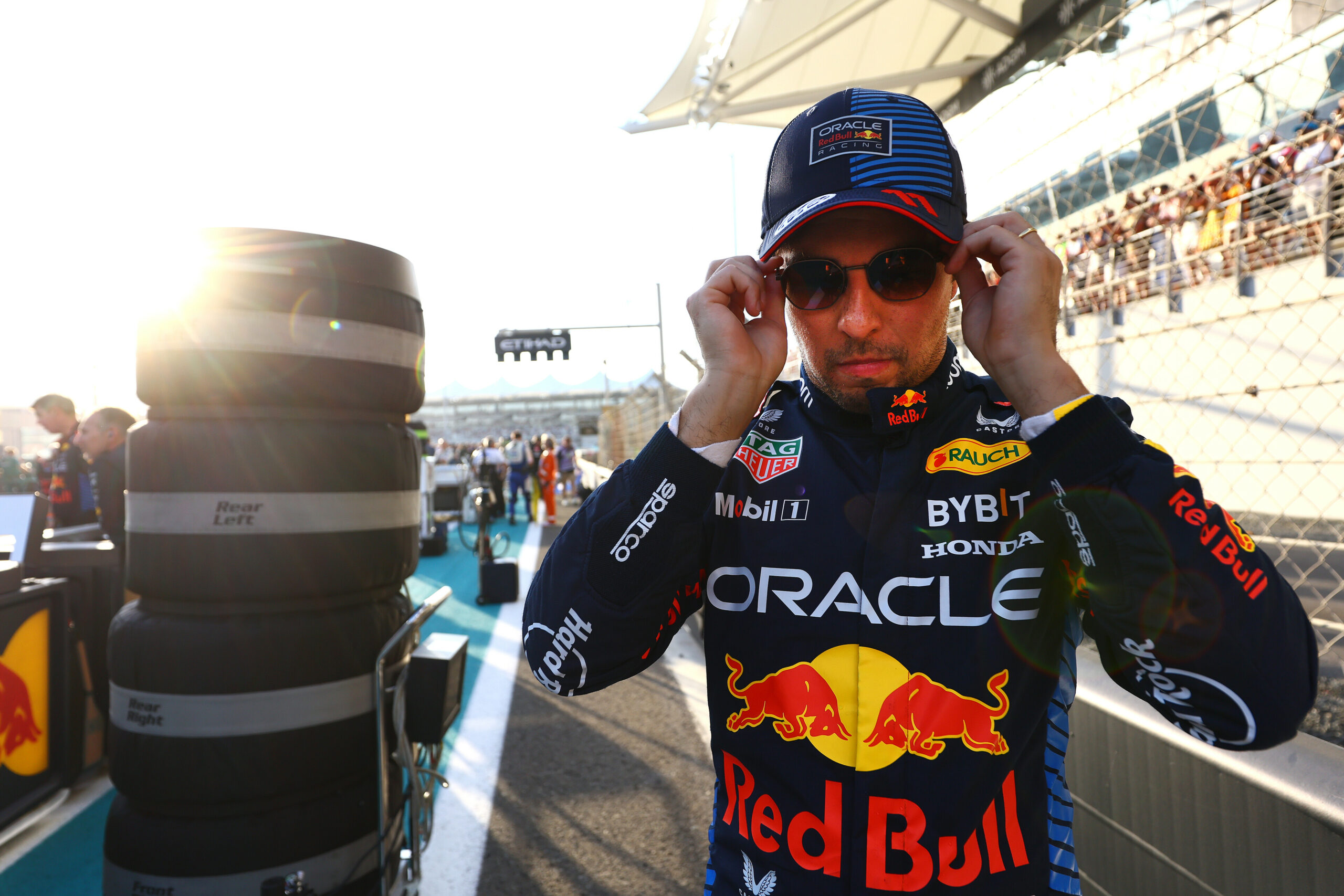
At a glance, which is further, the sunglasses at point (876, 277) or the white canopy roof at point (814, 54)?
the white canopy roof at point (814, 54)

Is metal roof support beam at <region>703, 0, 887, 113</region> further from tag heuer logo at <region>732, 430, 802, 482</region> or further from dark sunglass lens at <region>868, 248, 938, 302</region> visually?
tag heuer logo at <region>732, 430, 802, 482</region>

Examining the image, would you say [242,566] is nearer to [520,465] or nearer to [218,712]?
[218,712]

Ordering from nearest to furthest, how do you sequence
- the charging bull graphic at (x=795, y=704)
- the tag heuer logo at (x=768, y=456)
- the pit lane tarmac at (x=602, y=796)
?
the charging bull graphic at (x=795, y=704), the tag heuer logo at (x=768, y=456), the pit lane tarmac at (x=602, y=796)

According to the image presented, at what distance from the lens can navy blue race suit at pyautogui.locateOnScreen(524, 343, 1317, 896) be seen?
1.01 meters

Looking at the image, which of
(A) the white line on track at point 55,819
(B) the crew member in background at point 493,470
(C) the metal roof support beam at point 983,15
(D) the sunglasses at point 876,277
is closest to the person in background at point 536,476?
(B) the crew member in background at point 493,470

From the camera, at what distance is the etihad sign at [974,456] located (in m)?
1.19

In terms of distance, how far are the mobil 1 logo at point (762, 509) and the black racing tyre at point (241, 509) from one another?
1145 mm

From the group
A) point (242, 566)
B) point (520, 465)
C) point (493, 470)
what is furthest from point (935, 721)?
point (520, 465)

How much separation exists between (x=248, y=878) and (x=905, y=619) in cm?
183

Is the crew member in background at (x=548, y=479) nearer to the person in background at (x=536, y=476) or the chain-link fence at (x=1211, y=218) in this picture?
the person in background at (x=536, y=476)

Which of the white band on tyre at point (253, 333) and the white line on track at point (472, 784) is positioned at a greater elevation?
the white band on tyre at point (253, 333)

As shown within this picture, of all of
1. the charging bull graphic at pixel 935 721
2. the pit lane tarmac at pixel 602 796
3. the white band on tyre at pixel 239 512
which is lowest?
the pit lane tarmac at pixel 602 796

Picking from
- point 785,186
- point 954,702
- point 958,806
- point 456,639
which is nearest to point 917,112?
point 785,186

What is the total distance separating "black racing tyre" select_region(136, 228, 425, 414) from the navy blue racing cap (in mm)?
1197
